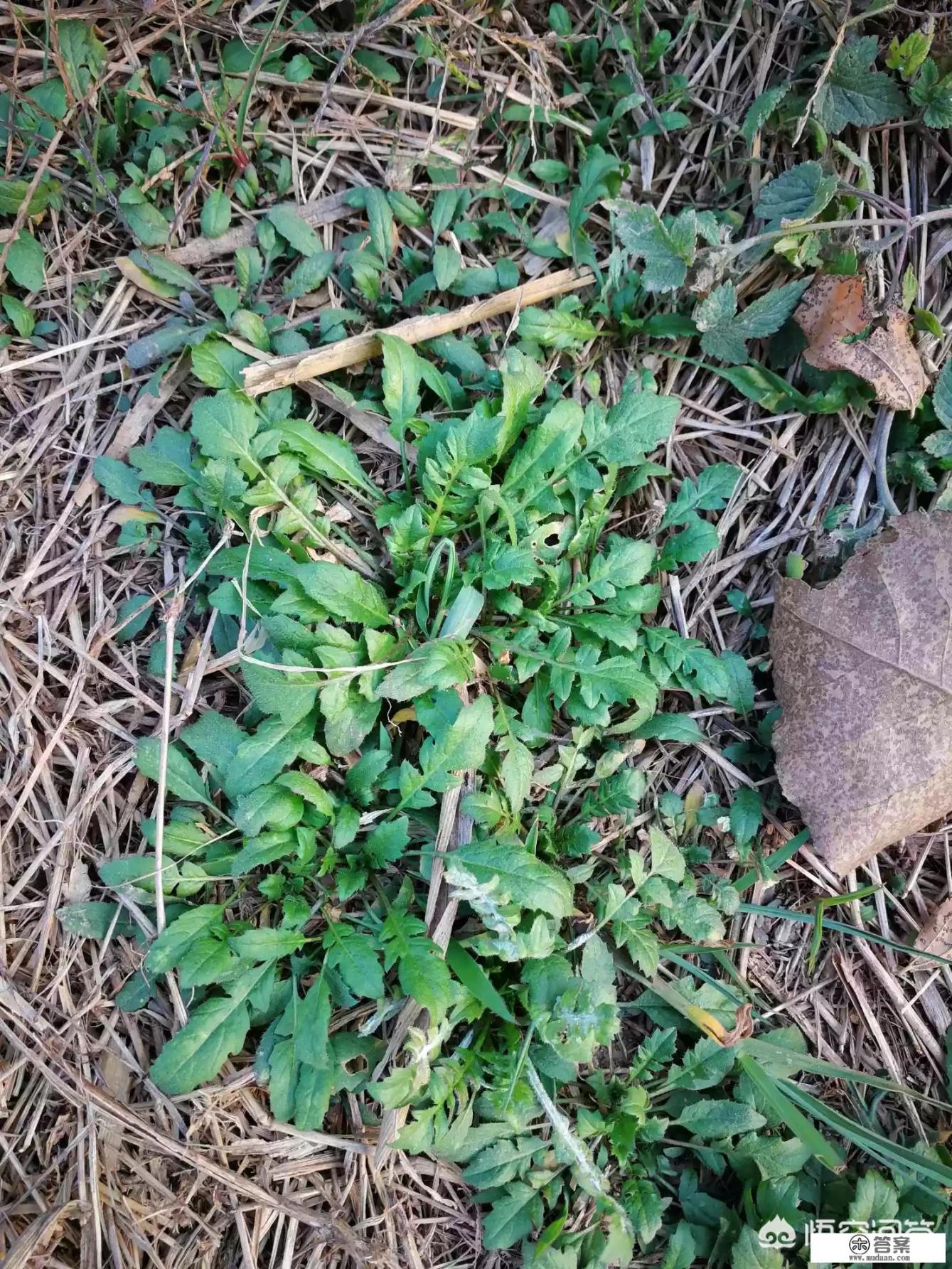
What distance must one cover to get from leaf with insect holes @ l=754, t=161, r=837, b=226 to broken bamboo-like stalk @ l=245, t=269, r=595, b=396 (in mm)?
486

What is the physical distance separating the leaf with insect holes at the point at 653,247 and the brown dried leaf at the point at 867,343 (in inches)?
15.5

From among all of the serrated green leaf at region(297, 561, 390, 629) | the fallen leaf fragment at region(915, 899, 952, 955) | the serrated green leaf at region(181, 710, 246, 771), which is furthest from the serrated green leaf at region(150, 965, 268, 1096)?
the fallen leaf fragment at region(915, 899, 952, 955)

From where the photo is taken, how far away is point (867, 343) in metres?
2.26

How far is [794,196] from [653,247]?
0.40 m

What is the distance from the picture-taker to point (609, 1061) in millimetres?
2162

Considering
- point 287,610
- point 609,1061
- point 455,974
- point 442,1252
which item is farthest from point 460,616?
point 442,1252

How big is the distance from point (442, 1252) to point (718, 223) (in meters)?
2.64

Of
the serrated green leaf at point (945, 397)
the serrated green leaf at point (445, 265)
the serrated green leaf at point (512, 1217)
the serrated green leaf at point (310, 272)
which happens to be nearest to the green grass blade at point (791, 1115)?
the serrated green leaf at point (512, 1217)

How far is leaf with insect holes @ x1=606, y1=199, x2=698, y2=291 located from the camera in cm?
225

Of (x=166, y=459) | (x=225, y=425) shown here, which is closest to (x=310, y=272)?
(x=225, y=425)

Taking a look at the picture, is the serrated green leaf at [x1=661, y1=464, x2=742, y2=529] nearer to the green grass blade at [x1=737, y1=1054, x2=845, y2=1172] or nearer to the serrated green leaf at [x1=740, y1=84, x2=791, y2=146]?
the serrated green leaf at [x1=740, y1=84, x2=791, y2=146]

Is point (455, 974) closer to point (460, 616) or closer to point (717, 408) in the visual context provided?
point (460, 616)

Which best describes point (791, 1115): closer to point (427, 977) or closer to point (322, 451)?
point (427, 977)
